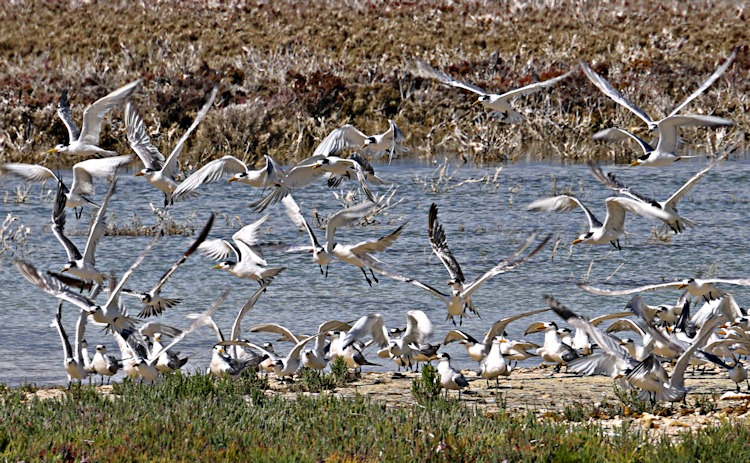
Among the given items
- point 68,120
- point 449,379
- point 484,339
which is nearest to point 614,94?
point 484,339

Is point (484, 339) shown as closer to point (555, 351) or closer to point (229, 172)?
point (555, 351)

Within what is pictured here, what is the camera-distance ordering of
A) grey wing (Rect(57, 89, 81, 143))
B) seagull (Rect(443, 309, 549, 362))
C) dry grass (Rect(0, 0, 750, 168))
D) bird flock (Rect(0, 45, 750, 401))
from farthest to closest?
dry grass (Rect(0, 0, 750, 168)), grey wing (Rect(57, 89, 81, 143)), seagull (Rect(443, 309, 549, 362)), bird flock (Rect(0, 45, 750, 401))

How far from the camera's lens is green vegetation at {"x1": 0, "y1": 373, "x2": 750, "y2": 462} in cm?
693

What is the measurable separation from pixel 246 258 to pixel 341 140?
2.16 metres

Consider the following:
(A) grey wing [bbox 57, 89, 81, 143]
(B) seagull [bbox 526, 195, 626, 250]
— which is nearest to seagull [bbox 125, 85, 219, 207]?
(A) grey wing [bbox 57, 89, 81, 143]

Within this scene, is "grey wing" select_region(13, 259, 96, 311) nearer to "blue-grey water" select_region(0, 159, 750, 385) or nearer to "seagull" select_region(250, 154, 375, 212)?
"blue-grey water" select_region(0, 159, 750, 385)

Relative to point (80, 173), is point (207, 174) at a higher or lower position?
higher

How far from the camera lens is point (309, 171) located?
40.9 ft

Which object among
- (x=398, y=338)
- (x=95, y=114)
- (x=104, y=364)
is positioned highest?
(x=95, y=114)

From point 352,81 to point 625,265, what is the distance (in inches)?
629

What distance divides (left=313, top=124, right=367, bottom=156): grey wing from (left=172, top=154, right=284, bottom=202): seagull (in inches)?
48.9

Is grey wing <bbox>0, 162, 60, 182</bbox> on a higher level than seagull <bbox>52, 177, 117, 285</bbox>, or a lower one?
higher

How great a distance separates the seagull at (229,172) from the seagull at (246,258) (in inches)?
19.7

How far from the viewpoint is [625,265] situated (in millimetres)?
16422
